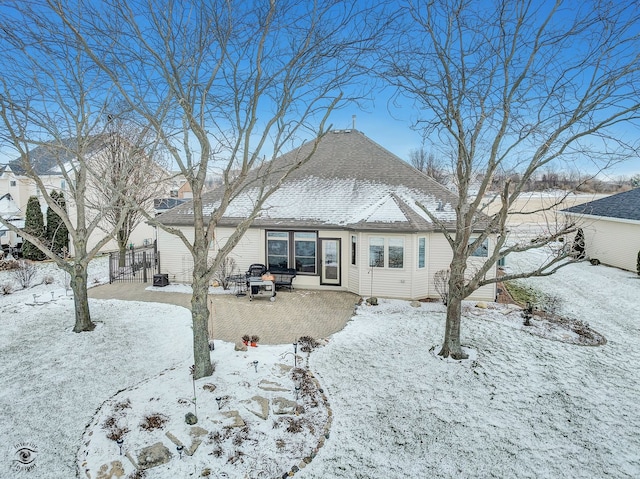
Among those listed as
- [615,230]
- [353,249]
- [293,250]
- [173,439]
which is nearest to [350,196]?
[353,249]

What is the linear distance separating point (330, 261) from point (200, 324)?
788cm

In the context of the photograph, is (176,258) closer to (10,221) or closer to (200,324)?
(200,324)

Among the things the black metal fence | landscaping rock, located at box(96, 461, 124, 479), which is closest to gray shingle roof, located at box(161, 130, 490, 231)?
the black metal fence

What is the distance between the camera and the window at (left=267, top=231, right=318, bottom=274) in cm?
1469

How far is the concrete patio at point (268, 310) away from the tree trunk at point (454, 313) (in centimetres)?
300

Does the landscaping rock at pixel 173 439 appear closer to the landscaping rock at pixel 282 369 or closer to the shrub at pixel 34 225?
the landscaping rock at pixel 282 369

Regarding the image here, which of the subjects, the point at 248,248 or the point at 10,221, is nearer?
the point at 248,248

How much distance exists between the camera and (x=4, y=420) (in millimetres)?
6105

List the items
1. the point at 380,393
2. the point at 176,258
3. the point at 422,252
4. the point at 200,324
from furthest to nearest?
the point at 176,258
the point at 422,252
the point at 200,324
the point at 380,393

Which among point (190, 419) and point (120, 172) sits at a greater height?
point (120, 172)

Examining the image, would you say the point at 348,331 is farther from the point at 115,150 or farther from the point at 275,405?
the point at 115,150

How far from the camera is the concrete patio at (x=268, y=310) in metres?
10.0

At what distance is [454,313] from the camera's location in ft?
27.2

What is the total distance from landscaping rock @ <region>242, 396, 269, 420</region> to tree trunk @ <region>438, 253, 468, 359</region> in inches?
161
